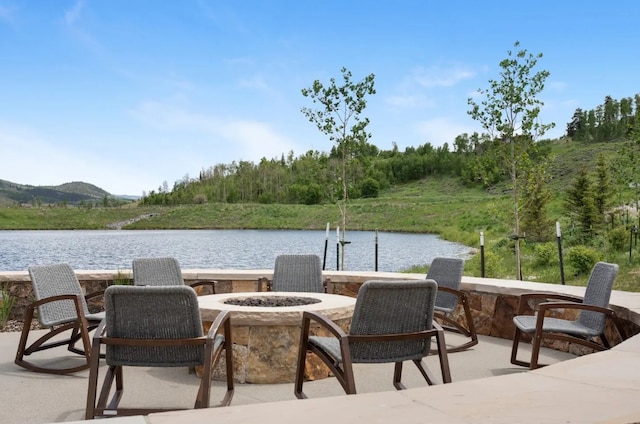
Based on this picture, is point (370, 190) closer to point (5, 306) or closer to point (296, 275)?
point (296, 275)

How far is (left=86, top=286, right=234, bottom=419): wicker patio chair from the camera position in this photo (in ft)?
10.1

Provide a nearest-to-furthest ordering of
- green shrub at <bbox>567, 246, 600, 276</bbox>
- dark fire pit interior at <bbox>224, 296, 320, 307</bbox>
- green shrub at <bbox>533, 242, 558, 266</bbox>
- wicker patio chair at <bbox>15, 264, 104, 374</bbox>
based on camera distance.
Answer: wicker patio chair at <bbox>15, 264, 104, 374</bbox>, dark fire pit interior at <bbox>224, 296, 320, 307</bbox>, green shrub at <bbox>567, 246, 600, 276</bbox>, green shrub at <bbox>533, 242, 558, 266</bbox>

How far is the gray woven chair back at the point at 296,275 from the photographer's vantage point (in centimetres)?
591

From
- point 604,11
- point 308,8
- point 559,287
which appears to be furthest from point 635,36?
point 559,287

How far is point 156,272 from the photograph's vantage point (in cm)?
556

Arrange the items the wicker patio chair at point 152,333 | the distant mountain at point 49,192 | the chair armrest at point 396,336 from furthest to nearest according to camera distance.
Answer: the distant mountain at point 49,192 < the chair armrest at point 396,336 < the wicker patio chair at point 152,333

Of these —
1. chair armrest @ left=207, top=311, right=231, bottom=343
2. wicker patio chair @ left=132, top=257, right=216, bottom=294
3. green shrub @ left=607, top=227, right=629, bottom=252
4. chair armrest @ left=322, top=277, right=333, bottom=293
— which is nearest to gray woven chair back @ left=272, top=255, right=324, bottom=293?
chair armrest @ left=322, top=277, right=333, bottom=293

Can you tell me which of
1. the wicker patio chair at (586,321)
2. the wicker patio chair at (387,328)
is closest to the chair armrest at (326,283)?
the wicker patio chair at (586,321)

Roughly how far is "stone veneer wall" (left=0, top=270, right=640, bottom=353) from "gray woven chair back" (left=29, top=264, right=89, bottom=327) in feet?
5.38

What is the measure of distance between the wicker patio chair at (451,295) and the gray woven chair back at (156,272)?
2.31 m

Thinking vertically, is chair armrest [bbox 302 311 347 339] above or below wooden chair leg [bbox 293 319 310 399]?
above

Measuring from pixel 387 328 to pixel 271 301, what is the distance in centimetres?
178

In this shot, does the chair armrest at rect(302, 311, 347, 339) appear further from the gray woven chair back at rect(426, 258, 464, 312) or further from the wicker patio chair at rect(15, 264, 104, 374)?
the gray woven chair back at rect(426, 258, 464, 312)

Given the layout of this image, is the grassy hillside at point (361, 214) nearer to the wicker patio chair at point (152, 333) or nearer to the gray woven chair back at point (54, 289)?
the gray woven chair back at point (54, 289)
